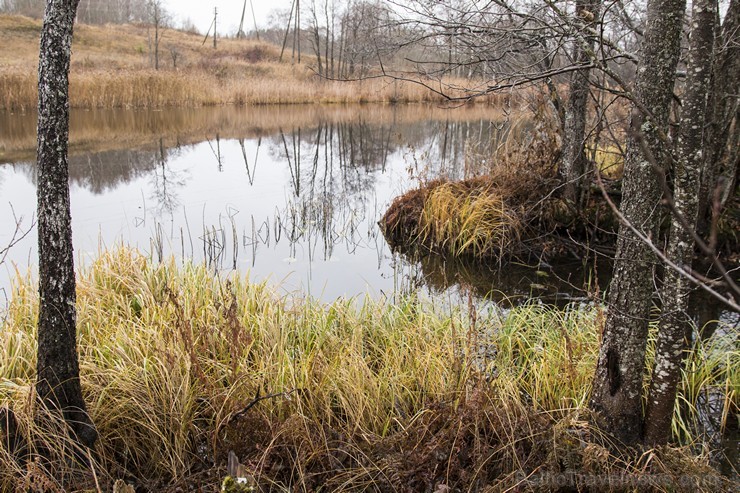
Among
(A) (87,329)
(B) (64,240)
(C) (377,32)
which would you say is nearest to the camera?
(B) (64,240)

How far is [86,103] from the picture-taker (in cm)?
1973

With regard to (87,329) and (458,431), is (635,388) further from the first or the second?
(87,329)

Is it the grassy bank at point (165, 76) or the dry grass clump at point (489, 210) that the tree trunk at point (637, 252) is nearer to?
the dry grass clump at point (489, 210)

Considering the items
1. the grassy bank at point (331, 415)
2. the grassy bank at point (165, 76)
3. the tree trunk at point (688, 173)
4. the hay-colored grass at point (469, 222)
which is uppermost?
the grassy bank at point (165, 76)

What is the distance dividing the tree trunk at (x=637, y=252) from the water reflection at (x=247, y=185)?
2.78 meters

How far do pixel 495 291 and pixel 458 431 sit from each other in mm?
3389

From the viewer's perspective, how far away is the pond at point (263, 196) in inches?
239

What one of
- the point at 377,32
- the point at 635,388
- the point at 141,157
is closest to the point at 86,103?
the point at 141,157

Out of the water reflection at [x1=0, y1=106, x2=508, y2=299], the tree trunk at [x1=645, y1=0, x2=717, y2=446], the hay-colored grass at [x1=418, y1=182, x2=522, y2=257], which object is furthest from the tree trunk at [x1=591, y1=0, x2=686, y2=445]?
the hay-colored grass at [x1=418, y1=182, x2=522, y2=257]

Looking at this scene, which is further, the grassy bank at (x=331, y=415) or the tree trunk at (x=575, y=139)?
the tree trunk at (x=575, y=139)

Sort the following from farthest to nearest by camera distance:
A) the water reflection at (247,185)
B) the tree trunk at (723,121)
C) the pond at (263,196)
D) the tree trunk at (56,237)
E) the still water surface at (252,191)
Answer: the water reflection at (247,185), the still water surface at (252,191), the pond at (263,196), the tree trunk at (723,121), the tree trunk at (56,237)

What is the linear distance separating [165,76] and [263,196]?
51.1 ft

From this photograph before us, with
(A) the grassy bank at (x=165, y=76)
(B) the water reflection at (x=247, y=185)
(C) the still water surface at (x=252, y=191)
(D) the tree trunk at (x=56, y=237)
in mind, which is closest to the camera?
(D) the tree trunk at (x=56, y=237)

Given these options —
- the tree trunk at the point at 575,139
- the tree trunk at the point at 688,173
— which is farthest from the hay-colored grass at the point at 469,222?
the tree trunk at the point at 688,173
